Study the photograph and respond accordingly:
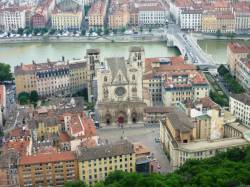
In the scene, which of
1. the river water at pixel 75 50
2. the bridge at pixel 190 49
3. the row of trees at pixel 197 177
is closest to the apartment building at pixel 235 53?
the bridge at pixel 190 49

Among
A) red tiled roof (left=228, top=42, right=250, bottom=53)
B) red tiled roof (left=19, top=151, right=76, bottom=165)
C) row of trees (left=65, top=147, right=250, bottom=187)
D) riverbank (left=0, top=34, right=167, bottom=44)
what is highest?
riverbank (left=0, top=34, right=167, bottom=44)

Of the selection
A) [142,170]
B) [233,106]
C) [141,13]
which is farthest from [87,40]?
[142,170]

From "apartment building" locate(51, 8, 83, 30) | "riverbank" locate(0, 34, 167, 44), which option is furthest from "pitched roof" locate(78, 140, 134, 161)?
"apartment building" locate(51, 8, 83, 30)

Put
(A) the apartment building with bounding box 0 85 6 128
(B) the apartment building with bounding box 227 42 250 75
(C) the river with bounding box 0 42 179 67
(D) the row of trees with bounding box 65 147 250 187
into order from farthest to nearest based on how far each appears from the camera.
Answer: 1. (C) the river with bounding box 0 42 179 67
2. (B) the apartment building with bounding box 227 42 250 75
3. (A) the apartment building with bounding box 0 85 6 128
4. (D) the row of trees with bounding box 65 147 250 187

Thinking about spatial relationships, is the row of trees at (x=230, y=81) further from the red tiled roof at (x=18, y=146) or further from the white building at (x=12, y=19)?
the white building at (x=12, y=19)

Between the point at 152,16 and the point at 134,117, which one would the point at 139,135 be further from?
the point at 152,16

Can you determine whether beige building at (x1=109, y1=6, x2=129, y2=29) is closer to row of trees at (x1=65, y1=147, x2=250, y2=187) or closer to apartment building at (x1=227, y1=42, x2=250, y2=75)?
apartment building at (x1=227, y1=42, x2=250, y2=75)

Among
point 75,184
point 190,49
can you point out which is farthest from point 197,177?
point 190,49
